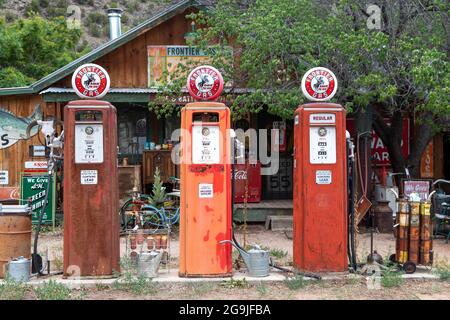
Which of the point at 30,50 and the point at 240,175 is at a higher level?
the point at 30,50

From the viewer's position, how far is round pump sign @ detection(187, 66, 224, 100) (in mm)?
7336

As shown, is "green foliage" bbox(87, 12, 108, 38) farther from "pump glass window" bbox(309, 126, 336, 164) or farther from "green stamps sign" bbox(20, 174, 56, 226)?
"pump glass window" bbox(309, 126, 336, 164)

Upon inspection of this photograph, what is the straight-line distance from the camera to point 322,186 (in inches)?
291

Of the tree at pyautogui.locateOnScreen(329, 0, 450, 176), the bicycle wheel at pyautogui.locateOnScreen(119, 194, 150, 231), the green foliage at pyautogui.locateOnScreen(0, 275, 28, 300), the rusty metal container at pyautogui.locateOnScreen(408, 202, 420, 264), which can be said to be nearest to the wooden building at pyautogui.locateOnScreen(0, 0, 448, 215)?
the bicycle wheel at pyautogui.locateOnScreen(119, 194, 150, 231)

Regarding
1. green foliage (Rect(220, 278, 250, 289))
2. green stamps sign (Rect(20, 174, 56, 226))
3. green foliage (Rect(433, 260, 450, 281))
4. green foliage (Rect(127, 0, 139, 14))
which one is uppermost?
green foliage (Rect(127, 0, 139, 14))

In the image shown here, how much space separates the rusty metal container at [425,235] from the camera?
755 centimetres

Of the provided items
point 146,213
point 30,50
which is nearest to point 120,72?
point 146,213

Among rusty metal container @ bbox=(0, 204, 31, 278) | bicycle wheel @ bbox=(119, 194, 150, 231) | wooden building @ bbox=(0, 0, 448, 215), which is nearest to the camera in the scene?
rusty metal container @ bbox=(0, 204, 31, 278)

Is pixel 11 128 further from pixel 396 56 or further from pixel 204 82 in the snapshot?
pixel 396 56

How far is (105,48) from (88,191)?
22.1 ft

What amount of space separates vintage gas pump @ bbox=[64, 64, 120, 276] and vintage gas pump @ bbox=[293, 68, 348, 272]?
242cm

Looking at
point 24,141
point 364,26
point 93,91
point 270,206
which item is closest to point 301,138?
point 93,91

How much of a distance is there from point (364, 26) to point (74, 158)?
6785 mm

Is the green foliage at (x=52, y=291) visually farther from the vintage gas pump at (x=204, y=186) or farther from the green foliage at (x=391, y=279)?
the green foliage at (x=391, y=279)
